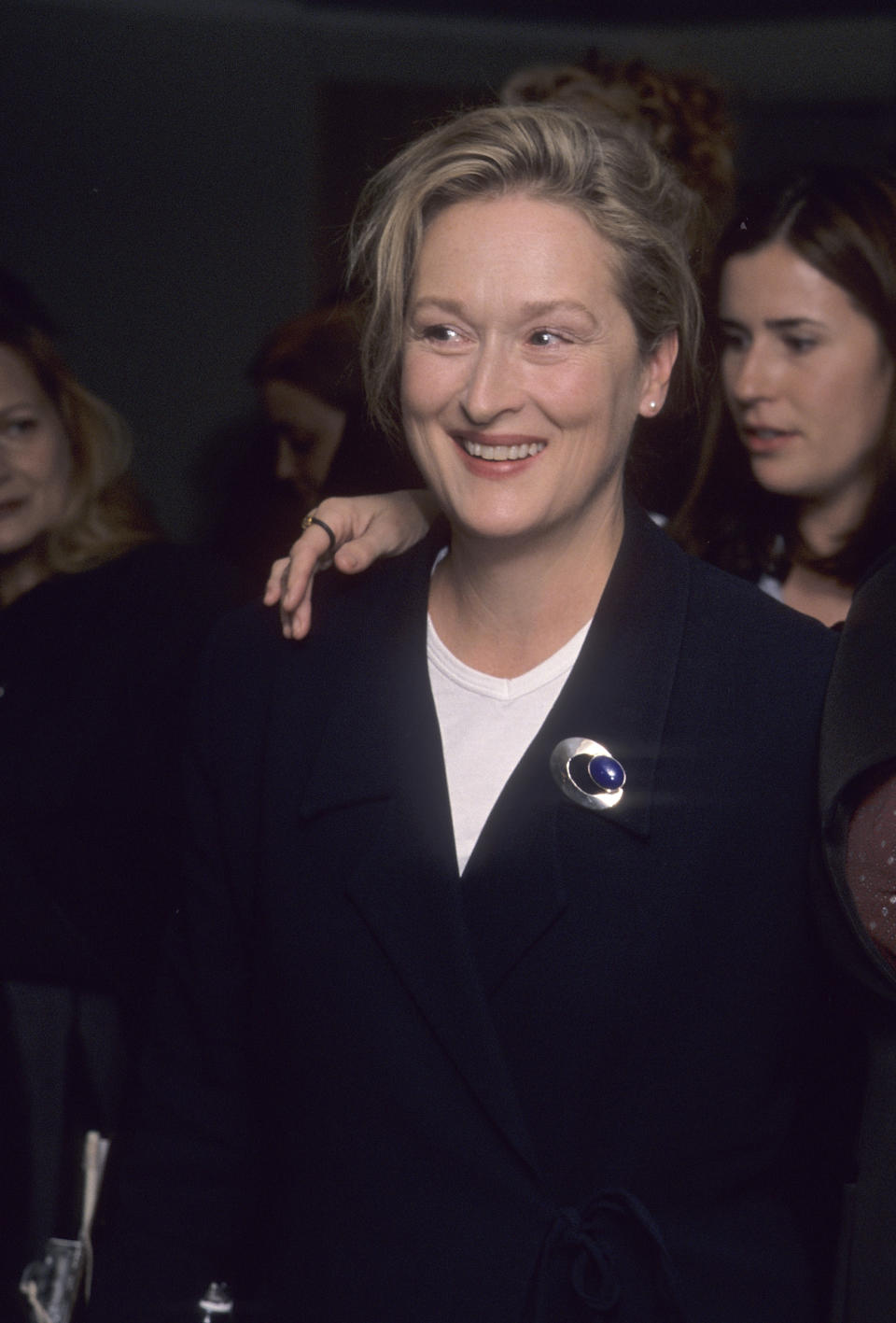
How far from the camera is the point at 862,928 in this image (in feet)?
3.63

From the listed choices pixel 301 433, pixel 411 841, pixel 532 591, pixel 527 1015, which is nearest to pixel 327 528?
pixel 532 591

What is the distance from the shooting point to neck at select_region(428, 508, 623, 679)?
56.8 inches

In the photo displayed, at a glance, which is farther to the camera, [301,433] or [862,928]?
[301,433]

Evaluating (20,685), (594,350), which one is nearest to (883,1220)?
(594,350)

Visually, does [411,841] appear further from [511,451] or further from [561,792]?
[511,451]

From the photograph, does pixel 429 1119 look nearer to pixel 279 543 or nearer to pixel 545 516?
pixel 545 516

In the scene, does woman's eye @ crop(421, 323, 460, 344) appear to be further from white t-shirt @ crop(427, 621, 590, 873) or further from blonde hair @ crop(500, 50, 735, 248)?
blonde hair @ crop(500, 50, 735, 248)

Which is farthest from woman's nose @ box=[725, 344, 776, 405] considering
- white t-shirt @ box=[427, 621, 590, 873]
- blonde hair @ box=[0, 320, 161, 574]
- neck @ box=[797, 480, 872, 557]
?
blonde hair @ box=[0, 320, 161, 574]

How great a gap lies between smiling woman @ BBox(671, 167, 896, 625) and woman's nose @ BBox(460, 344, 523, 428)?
625 millimetres

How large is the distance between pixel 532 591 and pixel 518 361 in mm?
230

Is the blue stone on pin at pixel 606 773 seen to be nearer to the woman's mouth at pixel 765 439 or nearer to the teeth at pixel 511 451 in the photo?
the teeth at pixel 511 451

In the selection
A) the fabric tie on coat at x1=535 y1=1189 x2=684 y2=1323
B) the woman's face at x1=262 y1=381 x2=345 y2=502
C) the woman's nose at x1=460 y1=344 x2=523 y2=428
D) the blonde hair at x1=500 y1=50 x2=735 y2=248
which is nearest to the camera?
the fabric tie on coat at x1=535 y1=1189 x2=684 y2=1323

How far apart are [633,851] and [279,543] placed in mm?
1134

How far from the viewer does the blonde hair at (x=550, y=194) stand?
1.38 m
